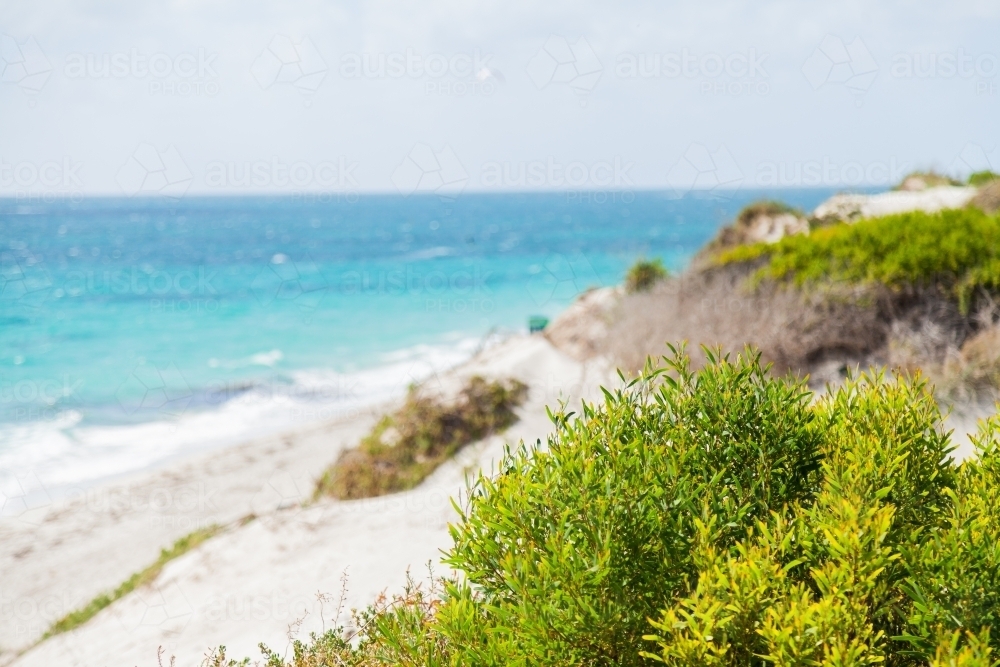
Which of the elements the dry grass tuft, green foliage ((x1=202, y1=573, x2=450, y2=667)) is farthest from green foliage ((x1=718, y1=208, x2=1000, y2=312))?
green foliage ((x1=202, y1=573, x2=450, y2=667))

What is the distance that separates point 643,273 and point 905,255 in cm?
Answer: 694

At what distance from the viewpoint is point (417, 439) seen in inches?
410

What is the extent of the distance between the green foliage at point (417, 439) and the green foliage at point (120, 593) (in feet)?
5.34

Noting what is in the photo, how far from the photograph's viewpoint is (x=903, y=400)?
2928mm

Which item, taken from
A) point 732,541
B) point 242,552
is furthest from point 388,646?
point 242,552

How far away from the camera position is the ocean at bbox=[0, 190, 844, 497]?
1694cm

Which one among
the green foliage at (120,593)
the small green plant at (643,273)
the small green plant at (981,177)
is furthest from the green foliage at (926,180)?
the green foliage at (120,593)

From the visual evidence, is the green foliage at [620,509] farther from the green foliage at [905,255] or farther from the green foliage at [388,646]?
the green foliage at [905,255]

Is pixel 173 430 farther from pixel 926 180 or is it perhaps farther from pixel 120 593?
pixel 926 180

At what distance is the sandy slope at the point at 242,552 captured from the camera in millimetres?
6082

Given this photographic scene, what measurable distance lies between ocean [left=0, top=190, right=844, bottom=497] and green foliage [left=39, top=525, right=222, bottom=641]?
5.96m

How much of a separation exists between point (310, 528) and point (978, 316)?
796 centimetres

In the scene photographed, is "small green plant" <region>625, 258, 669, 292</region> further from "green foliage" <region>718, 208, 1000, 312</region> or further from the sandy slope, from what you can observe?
"green foliage" <region>718, 208, 1000, 312</region>

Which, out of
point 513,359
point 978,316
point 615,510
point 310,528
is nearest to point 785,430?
point 615,510
